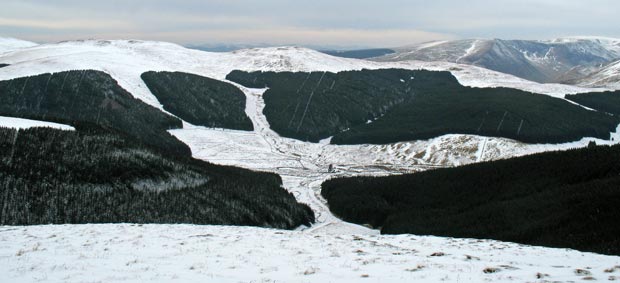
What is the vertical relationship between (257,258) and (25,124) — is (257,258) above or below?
above

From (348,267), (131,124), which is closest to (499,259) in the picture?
(348,267)

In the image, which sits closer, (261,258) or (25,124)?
(261,258)

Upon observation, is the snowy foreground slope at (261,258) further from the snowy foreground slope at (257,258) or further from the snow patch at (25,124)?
the snow patch at (25,124)

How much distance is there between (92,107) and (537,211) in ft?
528

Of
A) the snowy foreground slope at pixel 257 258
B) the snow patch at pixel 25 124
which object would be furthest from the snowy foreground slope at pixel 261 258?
the snow patch at pixel 25 124

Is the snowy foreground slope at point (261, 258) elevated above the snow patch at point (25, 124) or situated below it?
above

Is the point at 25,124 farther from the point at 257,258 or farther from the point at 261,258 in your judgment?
the point at 261,258

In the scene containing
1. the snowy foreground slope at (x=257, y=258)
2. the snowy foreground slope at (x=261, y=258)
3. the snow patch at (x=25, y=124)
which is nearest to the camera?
the snowy foreground slope at (x=261, y=258)

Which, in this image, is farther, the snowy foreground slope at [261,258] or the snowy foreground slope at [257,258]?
the snowy foreground slope at [257,258]

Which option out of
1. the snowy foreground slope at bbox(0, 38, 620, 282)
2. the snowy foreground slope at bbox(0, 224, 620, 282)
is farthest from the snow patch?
the snowy foreground slope at bbox(0, 38, 620, 282)

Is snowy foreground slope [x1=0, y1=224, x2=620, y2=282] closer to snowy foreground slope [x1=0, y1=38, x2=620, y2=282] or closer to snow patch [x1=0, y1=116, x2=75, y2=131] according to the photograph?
snowy foreground slope [x1=0, y1=38, x2=620, y2=282]

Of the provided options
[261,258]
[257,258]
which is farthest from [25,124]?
[261,258]

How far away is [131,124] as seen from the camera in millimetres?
172875

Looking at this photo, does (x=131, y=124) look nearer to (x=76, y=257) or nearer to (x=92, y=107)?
(x=92, y=107)
